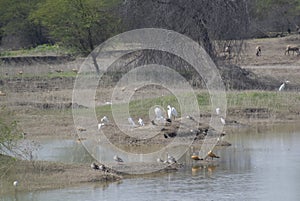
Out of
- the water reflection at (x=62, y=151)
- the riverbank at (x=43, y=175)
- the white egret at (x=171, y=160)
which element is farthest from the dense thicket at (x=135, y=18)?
the riverbank at (x=43, y=175)

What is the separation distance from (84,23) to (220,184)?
20583 millimetres

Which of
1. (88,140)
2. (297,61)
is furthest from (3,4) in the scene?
(88,140)

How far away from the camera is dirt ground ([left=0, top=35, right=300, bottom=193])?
16.9 metres

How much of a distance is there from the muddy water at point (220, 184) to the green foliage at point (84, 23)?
1712 cm

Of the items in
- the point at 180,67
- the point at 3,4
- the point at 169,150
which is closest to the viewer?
the point at 169,150

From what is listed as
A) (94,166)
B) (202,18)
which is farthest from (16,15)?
(94,166)

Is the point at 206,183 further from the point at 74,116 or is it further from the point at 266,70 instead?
the point at 266,70

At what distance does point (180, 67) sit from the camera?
99.2 ft

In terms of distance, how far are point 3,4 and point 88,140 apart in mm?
29510

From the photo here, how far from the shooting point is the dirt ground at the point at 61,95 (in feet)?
55.4

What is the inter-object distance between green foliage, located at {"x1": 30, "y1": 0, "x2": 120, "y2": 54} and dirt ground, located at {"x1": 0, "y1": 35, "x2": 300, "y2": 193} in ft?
3.91

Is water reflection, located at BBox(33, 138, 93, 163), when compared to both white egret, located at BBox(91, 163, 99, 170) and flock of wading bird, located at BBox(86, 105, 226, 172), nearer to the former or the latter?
flock of wading bird, located at BBox(86, 105, 226, 172)

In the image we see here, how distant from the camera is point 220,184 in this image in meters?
16.0

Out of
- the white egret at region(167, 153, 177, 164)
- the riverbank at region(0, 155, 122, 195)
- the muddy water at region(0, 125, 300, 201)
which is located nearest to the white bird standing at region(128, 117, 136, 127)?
the muddy water at region(0, 125, 300, 201)
